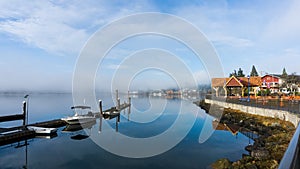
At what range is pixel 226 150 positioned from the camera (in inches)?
546

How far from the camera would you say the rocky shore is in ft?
30.0

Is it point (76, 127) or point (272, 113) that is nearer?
point (272, 113)

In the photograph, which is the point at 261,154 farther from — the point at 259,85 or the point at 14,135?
the point at 259,85

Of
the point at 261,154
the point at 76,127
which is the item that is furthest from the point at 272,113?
the point at 76,127

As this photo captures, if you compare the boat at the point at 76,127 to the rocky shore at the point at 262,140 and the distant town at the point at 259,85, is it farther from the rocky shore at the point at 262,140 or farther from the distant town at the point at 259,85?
the distant town at the point at 259,85

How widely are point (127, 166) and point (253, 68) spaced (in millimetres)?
91154

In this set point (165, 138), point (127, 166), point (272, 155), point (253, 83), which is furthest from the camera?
point (253, 83)

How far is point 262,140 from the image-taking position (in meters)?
13.3

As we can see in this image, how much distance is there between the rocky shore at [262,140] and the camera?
9.16 m

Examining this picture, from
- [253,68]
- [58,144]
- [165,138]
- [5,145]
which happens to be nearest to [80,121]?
[58,144]

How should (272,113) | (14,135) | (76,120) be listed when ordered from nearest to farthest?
(14,135)
(272,113)
(76,120)

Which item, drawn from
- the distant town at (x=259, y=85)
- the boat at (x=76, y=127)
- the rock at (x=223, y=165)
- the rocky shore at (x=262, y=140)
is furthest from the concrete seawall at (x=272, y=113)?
the boat at (x=76, y=127)

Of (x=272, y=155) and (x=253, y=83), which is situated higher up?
(x=253, y=83)

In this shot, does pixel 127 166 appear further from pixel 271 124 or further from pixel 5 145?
pixel 271 124
